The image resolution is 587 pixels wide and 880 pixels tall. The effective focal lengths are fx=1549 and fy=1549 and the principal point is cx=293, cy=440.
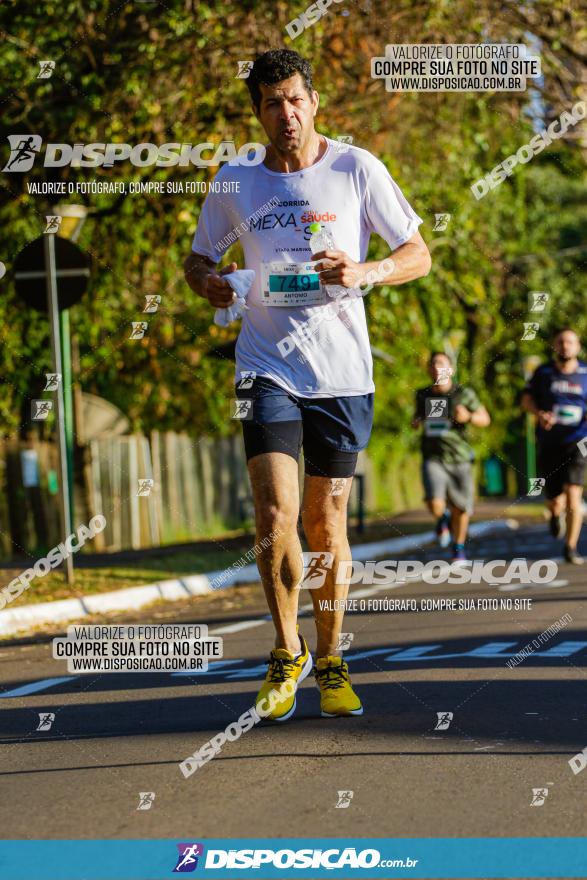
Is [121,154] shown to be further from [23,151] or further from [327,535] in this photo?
[327,535]

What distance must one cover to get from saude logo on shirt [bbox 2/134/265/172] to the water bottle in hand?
900 cm

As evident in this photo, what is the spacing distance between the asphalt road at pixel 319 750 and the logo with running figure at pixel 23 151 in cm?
692

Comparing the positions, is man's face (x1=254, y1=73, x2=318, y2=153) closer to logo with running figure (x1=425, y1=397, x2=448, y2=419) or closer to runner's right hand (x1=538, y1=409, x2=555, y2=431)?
runner's right hand (x1=538, y1=409, x2=555, y2=431)

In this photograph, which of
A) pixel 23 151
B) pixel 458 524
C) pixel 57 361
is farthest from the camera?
pixel 23 151

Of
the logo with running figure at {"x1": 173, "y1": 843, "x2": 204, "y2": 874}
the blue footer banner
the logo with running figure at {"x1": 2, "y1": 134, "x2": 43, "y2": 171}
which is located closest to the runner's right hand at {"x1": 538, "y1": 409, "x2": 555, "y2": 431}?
the logo with running figure at {"x1": 2, "y1": 134, "x2": 43, "y2": 171}

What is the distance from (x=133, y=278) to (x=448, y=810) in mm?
14754

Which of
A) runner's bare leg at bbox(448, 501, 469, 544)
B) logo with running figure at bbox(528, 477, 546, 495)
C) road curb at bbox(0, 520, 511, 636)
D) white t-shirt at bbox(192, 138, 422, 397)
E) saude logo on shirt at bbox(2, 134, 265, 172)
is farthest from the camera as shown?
saude logo on shirt at bbox(2, 134, 265, 172)

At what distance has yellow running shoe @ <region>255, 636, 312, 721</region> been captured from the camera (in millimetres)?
5496

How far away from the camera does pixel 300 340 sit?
5.56 meters

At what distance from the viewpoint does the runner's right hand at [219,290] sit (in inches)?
216

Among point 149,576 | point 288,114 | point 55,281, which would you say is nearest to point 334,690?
point 288,114

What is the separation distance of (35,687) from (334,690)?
1963 mm

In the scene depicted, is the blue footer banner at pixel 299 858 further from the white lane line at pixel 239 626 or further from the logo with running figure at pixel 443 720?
the white lane line at pixel 239 626

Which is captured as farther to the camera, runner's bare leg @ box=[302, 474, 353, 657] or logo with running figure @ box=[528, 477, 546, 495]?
logo with running figure @ box=[528, 477, 546, 495]
